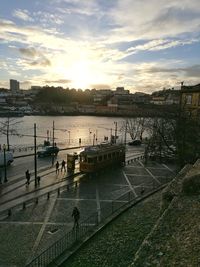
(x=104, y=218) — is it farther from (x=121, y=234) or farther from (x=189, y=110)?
(x=189, y=110)

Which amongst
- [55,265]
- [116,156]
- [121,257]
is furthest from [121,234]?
[116,156]

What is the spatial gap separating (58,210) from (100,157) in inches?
525

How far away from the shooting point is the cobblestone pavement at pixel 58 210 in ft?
49.1

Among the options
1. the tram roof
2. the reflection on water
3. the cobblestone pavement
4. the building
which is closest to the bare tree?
the reflection on water

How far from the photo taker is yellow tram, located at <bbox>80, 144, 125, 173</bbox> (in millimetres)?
31475

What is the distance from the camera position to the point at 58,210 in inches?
808

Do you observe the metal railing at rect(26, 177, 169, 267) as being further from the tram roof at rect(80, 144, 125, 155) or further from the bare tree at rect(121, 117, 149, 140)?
the bare tree at rect(121, 117, 149, 140)

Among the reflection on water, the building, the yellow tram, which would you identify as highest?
the building

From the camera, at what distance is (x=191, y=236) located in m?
9.28

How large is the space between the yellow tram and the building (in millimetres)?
10851

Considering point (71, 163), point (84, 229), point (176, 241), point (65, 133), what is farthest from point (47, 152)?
point (65, 133)

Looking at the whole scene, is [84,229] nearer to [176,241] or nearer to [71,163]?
[176,241]

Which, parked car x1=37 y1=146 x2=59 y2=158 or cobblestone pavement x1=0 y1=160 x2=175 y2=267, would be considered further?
parked car x1=37 y1=146 x2=59 y2=158

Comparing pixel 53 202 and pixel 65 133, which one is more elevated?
pixel 53 202
